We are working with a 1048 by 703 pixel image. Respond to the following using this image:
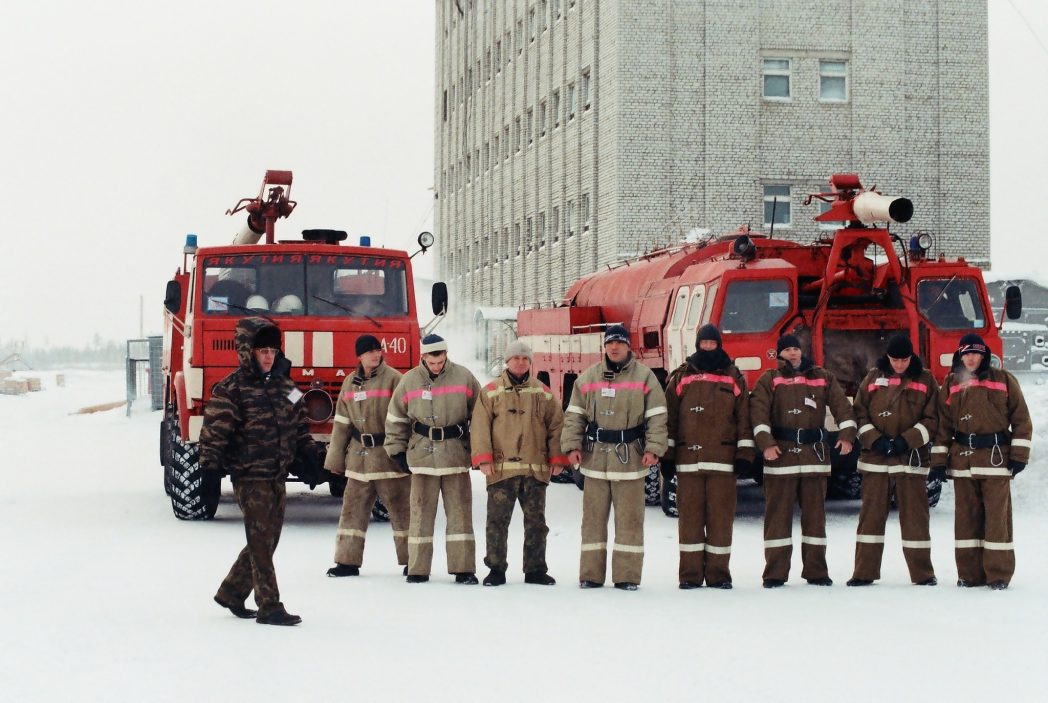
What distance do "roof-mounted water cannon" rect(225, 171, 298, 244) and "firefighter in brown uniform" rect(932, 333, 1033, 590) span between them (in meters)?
9.32

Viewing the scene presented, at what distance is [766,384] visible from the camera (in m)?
11.6

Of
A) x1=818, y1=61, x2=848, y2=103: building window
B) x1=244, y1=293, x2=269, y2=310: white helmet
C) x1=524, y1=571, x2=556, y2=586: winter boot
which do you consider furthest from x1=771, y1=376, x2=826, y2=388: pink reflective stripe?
x1=818, y1=61, x2=848, y2=103: building window

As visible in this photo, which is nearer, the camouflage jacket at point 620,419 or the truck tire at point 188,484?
the camouflage jacket at point 620,419

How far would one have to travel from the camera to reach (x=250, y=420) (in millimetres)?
9148

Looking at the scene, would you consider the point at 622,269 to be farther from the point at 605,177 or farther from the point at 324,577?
the point at 605,177

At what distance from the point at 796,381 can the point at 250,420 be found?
4334 mm

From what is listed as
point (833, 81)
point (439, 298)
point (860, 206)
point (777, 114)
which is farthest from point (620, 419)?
point (833, 81)

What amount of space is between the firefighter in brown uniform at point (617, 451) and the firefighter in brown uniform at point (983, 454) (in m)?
2.20

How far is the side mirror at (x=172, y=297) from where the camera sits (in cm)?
1678

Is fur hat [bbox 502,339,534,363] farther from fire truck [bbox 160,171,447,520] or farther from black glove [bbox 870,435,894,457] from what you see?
fire truck [bbox 160,171,447,520]

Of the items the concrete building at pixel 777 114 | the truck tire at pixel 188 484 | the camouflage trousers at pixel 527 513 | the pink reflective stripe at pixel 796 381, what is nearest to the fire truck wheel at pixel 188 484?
the truck tire at pixel 188 484

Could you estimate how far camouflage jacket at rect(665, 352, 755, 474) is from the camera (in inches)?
448

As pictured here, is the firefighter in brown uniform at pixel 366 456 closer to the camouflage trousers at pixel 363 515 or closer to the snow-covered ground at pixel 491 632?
the camouflage trousers at pixel 363 515

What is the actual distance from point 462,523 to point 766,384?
2431mm
